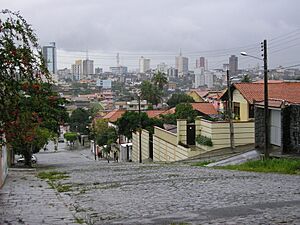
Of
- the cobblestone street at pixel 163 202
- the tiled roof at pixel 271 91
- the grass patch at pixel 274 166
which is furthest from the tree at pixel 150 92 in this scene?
the cobblestone street at pixel 163 202

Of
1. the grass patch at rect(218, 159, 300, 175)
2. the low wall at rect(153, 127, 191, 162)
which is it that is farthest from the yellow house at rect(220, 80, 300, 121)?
the grass patch at rect(218, 159, 300, 175)

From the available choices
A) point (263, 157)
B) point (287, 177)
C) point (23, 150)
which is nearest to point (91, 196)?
point (287, 177)

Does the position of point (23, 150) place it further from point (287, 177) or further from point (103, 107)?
point (103, 107)

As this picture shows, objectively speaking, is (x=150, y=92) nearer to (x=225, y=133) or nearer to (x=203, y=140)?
(x=203, y=140)

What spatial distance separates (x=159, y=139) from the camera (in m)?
44.2

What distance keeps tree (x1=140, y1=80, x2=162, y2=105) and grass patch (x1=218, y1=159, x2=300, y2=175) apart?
79990 mm

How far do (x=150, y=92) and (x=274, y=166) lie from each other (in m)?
83.2

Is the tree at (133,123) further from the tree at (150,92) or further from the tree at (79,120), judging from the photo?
the tree at (79,120)

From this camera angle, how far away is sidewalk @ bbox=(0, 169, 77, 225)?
429 inches

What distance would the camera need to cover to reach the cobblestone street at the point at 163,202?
420 inches

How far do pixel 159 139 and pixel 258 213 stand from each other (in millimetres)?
33420

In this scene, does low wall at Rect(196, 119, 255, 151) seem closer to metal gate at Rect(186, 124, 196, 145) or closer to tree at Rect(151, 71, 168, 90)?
metal gate at Rect(186, 124, 196, 145)

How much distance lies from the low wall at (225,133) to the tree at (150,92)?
68259 millimetres

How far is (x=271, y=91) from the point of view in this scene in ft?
128
